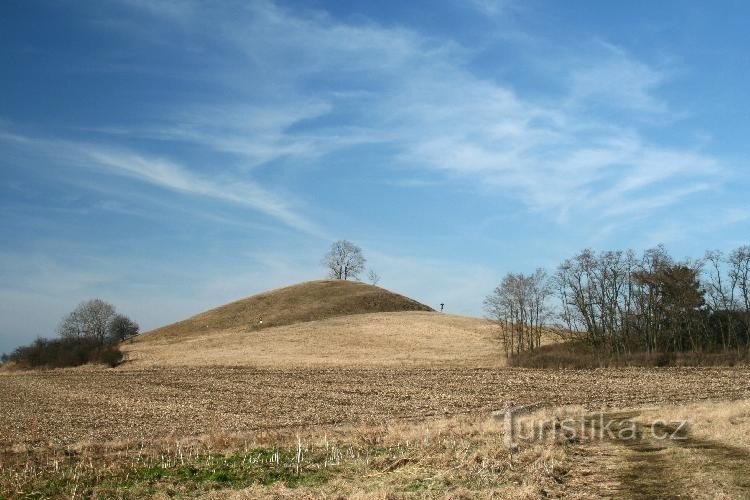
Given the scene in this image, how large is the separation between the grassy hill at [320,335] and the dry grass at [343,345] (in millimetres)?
99

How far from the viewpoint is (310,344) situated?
239 ft

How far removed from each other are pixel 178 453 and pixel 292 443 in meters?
3.00

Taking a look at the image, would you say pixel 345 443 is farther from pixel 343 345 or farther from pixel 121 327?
pixel 121 327

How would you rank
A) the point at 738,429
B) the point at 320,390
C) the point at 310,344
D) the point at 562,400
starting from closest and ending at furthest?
the point at 738,429
the point at 562,400
the point at 320,390
the point at 310,344

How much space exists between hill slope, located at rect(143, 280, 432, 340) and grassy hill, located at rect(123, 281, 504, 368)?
15 centimetres

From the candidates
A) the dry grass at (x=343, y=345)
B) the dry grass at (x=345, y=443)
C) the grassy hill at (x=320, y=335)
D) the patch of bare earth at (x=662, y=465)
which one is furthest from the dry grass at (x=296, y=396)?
the grassy hill at (x=320, y=335)

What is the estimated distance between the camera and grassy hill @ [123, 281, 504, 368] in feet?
206

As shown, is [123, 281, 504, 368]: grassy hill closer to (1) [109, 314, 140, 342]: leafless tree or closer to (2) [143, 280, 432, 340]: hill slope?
(2) [143, 280, 432, 340]: hill slope

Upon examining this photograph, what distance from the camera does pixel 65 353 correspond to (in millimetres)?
70625

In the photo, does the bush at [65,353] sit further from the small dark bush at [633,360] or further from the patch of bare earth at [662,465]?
the patch of bare earth at [662,465]

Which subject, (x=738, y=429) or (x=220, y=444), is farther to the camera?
(x=220, y=444)

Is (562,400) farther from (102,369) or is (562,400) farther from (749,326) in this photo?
(102,369)

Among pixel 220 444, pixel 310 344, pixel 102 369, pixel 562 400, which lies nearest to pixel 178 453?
pixel 220 444

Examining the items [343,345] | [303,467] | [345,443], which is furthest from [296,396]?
[343,345]
